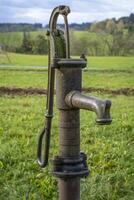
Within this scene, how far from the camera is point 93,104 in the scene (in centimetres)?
134

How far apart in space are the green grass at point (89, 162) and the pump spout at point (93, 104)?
1912mm

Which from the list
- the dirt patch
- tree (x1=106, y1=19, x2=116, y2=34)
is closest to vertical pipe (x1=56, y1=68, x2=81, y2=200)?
the dirt patch

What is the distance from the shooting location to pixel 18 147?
16.5 ft

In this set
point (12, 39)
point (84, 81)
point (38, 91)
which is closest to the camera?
point (38, 91)

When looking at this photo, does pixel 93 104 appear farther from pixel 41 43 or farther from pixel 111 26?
pixel 111 26

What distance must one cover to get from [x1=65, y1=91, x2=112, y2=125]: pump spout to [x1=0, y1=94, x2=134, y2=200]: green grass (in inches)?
75.3

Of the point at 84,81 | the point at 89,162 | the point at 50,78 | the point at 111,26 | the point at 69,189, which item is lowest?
the point at 84,81

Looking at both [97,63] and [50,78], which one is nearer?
[50,78]

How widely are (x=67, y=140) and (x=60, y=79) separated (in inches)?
6.9

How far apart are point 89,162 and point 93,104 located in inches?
123

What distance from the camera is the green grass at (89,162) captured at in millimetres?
3504

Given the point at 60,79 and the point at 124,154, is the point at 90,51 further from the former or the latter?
the point at 60,79

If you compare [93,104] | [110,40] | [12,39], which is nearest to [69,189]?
[93,104]

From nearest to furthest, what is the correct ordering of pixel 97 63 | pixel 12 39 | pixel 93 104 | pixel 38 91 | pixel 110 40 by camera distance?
1. pixel 93 104
2. pixel 38 91
3. pixel 97 63
4. pixel 110 40
5. pixel 12 39
